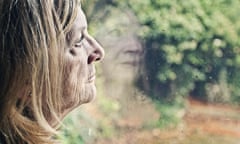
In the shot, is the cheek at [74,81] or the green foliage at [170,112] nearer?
the cheek at [74,81]

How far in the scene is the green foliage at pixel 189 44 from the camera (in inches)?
49.6

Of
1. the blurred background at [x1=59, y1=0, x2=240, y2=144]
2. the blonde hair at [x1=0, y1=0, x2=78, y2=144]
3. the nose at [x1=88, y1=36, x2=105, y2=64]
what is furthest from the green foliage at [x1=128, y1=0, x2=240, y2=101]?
the blonde hair at [x1=0, y1=0, x2=78, y2=144]

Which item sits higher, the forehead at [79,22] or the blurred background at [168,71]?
the forehead at [79,22]

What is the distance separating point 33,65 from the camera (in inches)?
26.8

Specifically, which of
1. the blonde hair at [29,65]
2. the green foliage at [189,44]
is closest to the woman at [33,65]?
the blonde hair at [29,65]

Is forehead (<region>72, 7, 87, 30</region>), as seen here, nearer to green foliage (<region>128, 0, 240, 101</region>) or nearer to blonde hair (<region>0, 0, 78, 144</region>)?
blonde hair (<region>0, 0, 78, 144</region>)

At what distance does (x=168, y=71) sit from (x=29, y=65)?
0.67 m

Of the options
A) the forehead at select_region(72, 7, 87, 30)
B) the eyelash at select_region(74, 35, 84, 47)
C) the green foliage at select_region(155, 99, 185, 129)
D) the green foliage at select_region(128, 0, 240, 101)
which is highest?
the forehead at select_region(72, 7, 87, 30)

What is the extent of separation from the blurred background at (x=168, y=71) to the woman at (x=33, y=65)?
58 centimetres

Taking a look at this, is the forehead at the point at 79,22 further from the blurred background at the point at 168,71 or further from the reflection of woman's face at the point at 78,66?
the blurred background at the point at 168,71

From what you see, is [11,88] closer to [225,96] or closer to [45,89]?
[45,89]

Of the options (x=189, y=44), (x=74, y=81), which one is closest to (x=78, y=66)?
(x=74, y=81)

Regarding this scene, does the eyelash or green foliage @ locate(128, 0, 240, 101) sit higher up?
the eyelash

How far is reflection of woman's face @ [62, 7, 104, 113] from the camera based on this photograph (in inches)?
29.8
